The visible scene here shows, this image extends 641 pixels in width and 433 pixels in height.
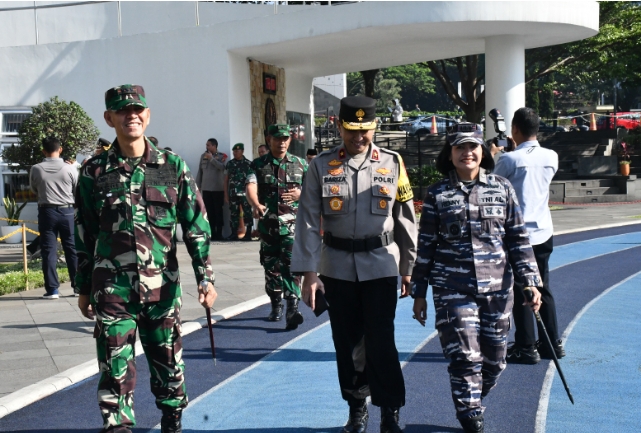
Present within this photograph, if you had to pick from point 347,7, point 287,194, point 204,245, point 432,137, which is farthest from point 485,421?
point 432,137

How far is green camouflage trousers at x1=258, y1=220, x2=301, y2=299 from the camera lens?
853 centimetres

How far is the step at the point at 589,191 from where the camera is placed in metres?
26.5

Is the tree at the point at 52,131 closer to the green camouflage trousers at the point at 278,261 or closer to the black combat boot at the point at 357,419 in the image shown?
the green camouflage trousers at the point at 278,261

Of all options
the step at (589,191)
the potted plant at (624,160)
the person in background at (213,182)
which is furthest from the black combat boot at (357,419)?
the potted plant at (624,160)

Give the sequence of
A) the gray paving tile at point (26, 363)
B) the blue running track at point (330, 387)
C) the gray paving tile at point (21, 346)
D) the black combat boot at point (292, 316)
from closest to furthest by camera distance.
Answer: the blue running track at point (330, 387) < the gray paving tile at point (26, 363) < the gray paving tile at point (21, 346) < the black combat boot at point (292, 316)

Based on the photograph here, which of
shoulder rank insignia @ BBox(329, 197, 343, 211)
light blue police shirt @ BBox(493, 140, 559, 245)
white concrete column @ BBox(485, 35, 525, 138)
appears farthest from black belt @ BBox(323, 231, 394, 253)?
white concrete column @ BBox(485, 35, 525, 138)

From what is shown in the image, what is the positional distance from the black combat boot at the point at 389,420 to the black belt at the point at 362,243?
0.98 metres

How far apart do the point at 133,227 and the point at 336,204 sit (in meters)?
1.27

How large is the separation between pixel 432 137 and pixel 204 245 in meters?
29.9

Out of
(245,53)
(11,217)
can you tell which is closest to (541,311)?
(245,53)

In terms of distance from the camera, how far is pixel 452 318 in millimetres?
4816

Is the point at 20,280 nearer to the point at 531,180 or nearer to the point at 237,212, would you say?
the point at 237,212

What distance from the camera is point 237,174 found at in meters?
16.8

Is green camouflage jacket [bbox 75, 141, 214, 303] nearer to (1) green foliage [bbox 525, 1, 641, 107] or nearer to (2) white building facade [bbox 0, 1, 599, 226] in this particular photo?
(2) white building facade [bbox 0, 1, 599, 226]
